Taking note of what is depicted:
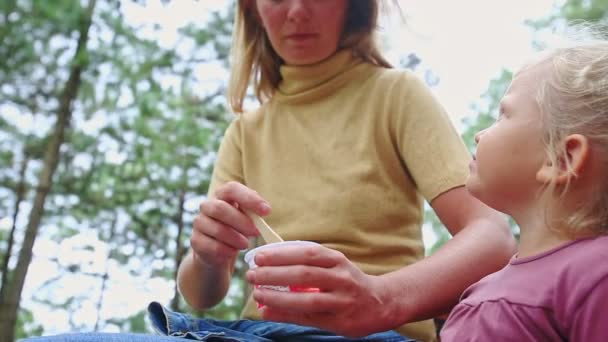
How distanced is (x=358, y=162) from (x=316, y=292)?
1.76ft

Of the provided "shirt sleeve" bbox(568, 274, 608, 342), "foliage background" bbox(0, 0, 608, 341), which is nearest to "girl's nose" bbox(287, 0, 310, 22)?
"shirt sleeve" bbox(568, 274, 608, 342)

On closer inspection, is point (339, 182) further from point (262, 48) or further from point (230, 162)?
point (262, 48)

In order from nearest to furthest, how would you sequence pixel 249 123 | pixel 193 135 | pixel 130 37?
pixel 249 123 < pixel 130 37 < pixel 193 135

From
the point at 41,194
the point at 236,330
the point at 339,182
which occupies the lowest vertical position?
the point at 41,194

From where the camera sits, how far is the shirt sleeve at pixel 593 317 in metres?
0.80

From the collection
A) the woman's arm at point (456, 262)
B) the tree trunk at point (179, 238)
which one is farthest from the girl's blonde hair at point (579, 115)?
the tree trunk at point (179, 238)

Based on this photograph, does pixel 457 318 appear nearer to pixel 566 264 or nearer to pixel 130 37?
pixel 566 264

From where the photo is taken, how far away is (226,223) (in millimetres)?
1246

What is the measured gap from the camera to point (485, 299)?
91cm

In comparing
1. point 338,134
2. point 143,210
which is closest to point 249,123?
point 338,134

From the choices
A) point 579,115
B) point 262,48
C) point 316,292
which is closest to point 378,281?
point 316,292

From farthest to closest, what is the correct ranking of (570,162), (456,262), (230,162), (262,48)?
(262,48), (230,162), (456,262), (570,162)

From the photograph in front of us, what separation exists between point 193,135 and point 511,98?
299 inches

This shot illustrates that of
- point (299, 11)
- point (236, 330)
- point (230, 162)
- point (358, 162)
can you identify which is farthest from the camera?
point (230, 162)
